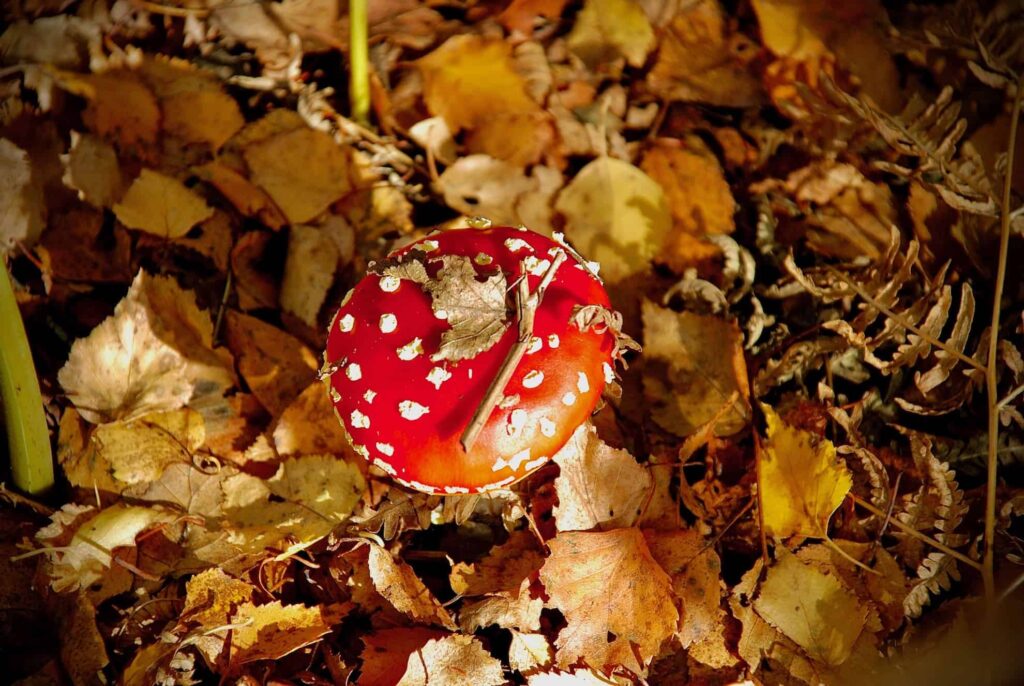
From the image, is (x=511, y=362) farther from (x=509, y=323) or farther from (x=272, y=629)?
(x=272, y=629)

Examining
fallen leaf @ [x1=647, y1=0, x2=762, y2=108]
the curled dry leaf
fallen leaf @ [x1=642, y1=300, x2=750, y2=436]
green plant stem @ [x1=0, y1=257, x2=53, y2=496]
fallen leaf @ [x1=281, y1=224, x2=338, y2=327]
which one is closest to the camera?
green plant stem @ [x1=0, y1=257, x2=53, y2=496]

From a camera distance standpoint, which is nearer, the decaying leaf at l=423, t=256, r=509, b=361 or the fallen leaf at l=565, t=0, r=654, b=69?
the decaying leaf at l=423, t=256, r=509, b=361

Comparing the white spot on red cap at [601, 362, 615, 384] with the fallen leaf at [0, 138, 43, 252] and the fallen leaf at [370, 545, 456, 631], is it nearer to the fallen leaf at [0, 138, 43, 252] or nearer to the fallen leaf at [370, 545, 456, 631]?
the fallen leaf at [370, 545, 456, 631]

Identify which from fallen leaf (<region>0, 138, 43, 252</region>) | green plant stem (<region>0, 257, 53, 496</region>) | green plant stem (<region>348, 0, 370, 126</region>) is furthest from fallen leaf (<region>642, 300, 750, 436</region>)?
fallen leaf (<region>0, 138, 43, 252</region>)

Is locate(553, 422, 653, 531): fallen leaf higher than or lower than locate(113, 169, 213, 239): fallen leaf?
lower

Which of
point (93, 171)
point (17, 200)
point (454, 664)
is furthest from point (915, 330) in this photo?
point (17, 200)

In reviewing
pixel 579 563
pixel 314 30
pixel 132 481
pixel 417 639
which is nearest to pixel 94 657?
pixel 132 481

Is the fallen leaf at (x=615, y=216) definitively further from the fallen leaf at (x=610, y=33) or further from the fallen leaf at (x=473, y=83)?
the fallen leaf at (x=610, y=33)
